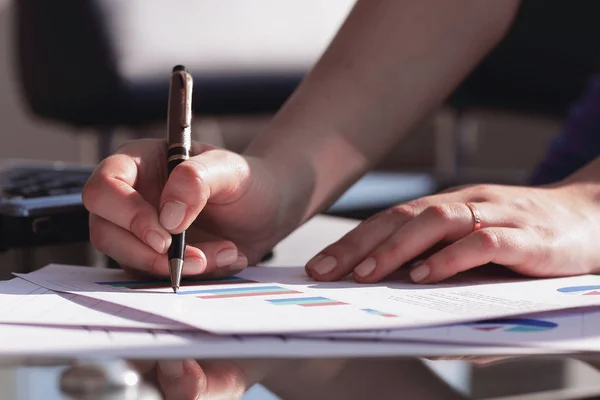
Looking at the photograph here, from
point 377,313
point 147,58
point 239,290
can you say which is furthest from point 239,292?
point 147,58

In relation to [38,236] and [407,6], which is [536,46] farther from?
[38,236]

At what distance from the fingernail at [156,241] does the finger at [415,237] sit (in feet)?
0.44

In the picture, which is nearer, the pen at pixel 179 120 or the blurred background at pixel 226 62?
A: the pen at pixel 179 120

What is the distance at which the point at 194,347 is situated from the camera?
1.39ft

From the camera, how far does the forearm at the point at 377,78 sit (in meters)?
0.82

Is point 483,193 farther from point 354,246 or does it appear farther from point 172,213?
point 172,213

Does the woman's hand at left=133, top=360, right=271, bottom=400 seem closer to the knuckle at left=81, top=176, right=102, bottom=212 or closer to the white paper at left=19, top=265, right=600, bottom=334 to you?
the white paper at left=19, top=265, right=600, bottom=334

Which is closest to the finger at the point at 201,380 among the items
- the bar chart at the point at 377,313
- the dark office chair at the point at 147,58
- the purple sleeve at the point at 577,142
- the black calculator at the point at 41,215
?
the bar chart at the point at 377,313

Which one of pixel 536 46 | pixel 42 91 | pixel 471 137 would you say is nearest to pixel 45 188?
pixel 42 91

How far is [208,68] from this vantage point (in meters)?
1.88

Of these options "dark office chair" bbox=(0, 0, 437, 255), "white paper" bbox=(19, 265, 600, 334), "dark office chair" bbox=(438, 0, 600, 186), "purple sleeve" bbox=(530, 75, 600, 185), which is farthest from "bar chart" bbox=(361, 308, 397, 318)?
"dark office chair" bbox=(438, 0, 600, 186)

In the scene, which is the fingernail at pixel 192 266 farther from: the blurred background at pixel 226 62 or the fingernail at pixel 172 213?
the blurred background at pixel 226 62

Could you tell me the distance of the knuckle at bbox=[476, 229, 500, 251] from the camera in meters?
0.60

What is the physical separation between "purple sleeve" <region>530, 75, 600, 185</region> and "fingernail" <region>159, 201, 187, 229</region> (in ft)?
2.40
